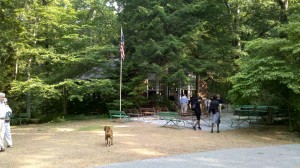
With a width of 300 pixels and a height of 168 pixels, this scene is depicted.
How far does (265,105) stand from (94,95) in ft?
49.3

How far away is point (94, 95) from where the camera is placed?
28219 millimetres

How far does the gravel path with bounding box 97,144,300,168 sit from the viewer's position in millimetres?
8242

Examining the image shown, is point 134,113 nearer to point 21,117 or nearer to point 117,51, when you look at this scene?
point 117,51

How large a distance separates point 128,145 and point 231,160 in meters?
3.93

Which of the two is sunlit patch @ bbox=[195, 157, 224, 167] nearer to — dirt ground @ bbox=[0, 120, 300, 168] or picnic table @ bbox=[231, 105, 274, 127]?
dirt ground @ bbox=[0, 120, 300, 168]

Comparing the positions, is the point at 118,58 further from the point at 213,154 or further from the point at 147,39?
the point at 213,154

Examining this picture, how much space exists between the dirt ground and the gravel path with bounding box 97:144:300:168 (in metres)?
0.70

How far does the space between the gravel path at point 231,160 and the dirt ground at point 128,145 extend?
2.30ft

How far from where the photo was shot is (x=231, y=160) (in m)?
8.90

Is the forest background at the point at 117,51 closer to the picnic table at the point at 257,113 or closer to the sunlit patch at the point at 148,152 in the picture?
the picnic table at the point at 257,113

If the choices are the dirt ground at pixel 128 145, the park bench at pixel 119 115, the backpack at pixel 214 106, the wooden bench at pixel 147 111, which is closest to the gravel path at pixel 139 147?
the dirt ground at pixel 128 145

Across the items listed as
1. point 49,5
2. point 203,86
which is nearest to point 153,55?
point 49,5

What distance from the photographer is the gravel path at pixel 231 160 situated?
8242 mm

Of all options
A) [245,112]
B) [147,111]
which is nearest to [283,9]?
[245,112]
